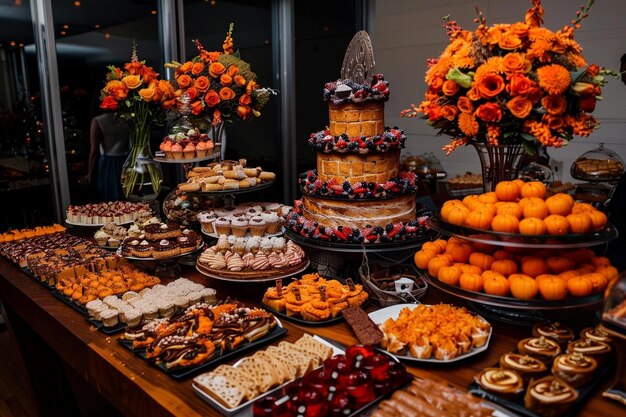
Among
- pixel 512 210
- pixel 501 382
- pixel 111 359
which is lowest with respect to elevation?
pixel 111 359

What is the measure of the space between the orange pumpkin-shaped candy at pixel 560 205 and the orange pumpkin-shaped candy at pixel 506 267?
8.8 inches

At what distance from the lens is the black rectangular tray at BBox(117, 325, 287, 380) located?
1.74m

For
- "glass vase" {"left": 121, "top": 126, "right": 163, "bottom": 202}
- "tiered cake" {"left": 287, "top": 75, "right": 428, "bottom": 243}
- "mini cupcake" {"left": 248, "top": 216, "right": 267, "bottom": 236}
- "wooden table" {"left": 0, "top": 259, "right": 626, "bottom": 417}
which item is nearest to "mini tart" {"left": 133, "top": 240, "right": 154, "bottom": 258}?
"wooden table" {"left": 0, "top": 259, "right": 626, "bottom": 417}

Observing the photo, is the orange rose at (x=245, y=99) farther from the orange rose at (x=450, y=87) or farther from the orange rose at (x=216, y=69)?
the orange rose at (x=450, y=87)

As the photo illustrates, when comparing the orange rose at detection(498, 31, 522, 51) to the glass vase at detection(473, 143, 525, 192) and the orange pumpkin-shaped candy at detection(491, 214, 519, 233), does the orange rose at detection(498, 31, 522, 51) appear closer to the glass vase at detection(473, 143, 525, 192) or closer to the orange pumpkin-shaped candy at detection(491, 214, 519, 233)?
the glass vase at detection(473, 143, 525, 192)

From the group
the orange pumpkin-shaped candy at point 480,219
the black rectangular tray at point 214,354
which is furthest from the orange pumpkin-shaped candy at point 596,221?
the black rectangular tray at point 214,354

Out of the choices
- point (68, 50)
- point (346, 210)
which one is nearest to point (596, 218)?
point (346, 210)

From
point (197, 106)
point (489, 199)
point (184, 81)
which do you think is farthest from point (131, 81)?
point (489, 199)

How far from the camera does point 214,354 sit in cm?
184

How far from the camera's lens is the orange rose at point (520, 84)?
1925mm

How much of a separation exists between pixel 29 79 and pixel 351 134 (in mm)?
3391

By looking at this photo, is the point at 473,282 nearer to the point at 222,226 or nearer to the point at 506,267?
the point at 506,267

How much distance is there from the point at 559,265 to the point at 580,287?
11 centimetres

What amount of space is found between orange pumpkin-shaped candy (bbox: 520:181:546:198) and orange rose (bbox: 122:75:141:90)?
2.39m
